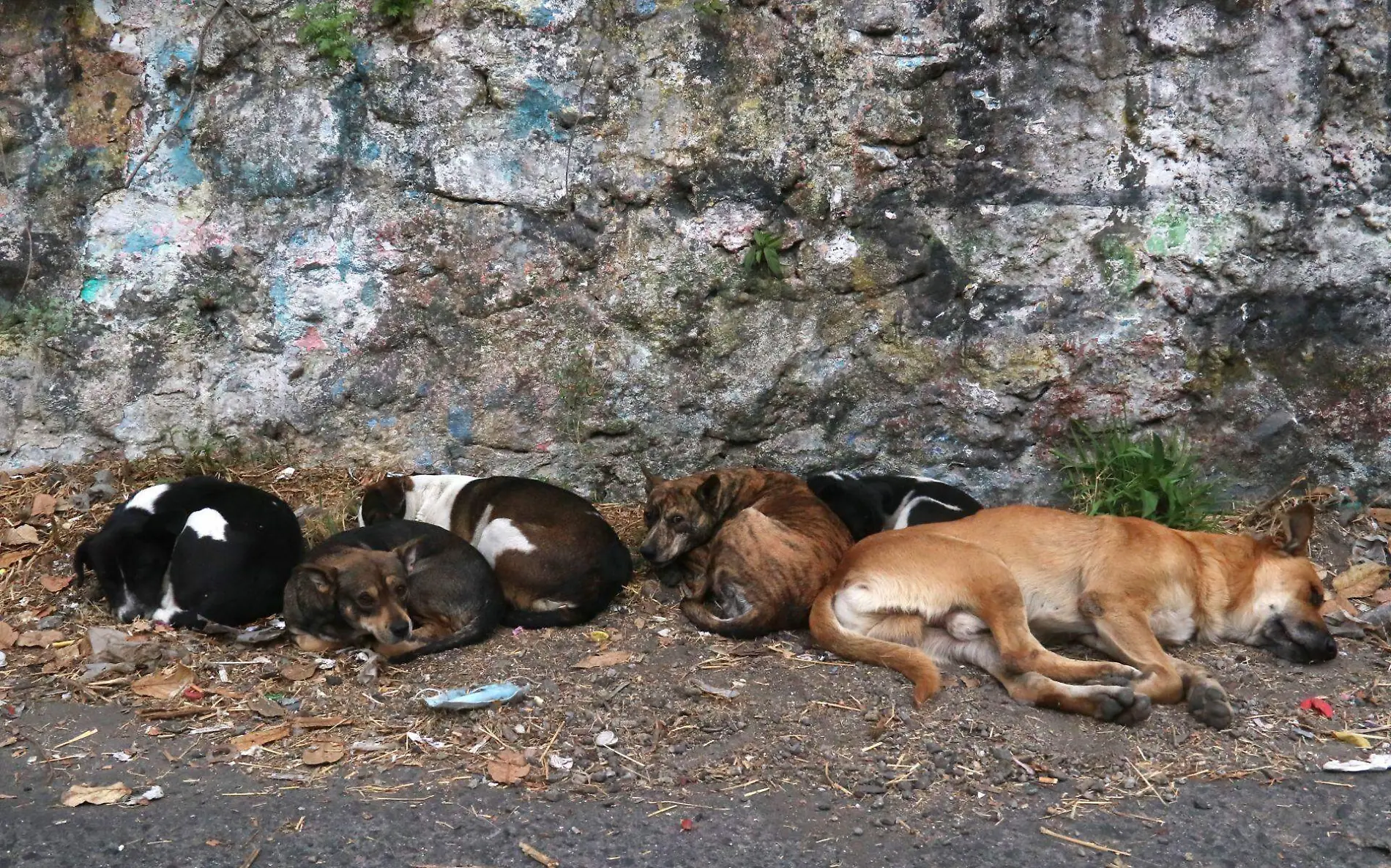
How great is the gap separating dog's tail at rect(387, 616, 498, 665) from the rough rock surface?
70.4 inches

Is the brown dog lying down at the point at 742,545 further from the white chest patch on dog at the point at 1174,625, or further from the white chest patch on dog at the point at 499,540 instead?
the white chest patch on dog at the point at 1174,625

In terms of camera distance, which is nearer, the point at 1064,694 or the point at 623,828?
the point at 623,828

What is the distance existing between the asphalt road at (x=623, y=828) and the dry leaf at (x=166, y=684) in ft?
2.23

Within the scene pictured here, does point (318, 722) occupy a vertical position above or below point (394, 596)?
below

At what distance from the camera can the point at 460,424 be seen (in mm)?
7910

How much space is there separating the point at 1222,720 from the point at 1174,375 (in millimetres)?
2763

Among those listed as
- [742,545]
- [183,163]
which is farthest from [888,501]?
[183,163]

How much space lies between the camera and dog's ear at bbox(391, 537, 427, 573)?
6441 millimetres

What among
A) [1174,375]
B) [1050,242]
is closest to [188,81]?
[1050,242]

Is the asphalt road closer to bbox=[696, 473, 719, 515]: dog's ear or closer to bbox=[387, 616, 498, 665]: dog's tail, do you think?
bbox=[387, 616, 498, 665]: dog's tail

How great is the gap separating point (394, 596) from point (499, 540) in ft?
2.62

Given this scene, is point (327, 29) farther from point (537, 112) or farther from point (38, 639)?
point (38, 639)

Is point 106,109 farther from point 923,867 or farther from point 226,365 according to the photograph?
point 923,867

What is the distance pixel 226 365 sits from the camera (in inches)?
309
